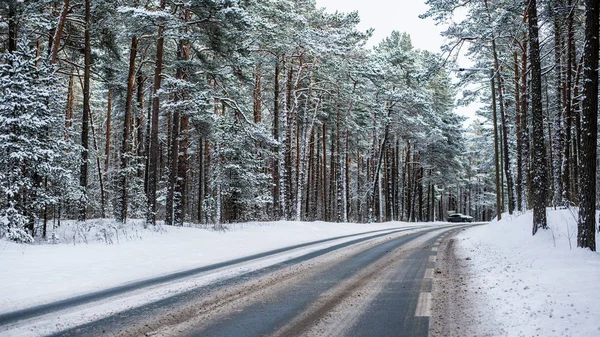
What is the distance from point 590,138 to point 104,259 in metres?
11.3

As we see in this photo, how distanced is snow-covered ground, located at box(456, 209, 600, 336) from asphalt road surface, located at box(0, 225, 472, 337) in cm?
94

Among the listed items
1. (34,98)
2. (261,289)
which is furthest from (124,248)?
(261,289)

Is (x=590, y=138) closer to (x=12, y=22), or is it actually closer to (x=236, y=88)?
(x=236, y=88)

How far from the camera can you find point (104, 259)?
355 inches

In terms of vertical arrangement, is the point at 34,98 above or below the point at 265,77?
below

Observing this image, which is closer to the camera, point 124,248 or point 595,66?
point 595,66

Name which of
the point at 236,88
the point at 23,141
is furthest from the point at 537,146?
the point at 23,141

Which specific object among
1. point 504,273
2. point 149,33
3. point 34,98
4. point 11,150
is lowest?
point 504,273

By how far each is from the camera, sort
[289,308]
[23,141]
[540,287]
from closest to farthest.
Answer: [289,308] < [540,287] < [23,141]

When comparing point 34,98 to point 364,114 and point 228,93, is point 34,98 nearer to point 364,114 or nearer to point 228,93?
point 228,93

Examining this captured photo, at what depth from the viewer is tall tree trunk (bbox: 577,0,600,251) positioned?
26.9 feet

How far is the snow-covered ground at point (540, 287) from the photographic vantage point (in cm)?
435

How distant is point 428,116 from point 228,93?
22.8 m

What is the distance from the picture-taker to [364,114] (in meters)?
36.0
